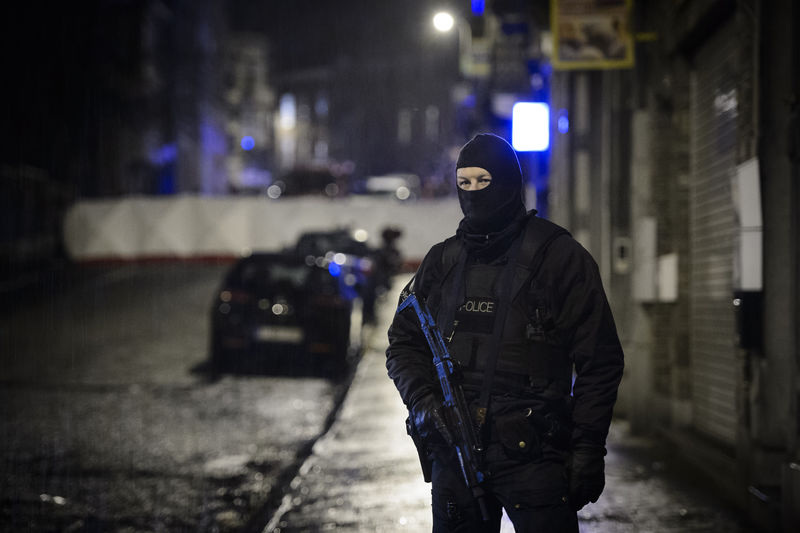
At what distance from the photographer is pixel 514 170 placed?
10.8 feet

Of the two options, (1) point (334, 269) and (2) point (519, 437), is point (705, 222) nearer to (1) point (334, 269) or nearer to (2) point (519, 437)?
(2) point (519, 437)

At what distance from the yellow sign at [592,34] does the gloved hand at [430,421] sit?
6.22 metres

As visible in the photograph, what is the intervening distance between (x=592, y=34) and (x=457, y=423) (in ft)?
21.8

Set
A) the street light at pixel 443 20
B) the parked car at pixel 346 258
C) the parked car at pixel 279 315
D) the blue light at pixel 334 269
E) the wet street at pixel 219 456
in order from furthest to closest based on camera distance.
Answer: the street light at pixel 443 20
the parked car at pixel 346 258
the blue light at pixel 334 269
the parked car at pixel 279 315
the wet street at pixel 219 456

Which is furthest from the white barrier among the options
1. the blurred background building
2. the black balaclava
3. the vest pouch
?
the vest pouch

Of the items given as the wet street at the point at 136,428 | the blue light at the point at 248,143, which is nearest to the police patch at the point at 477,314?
the wet street at the point at 136,428

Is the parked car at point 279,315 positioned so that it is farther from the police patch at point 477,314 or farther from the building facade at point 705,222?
the police patch at point 477,314

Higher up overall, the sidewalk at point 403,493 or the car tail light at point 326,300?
the car tail light at point 326,300

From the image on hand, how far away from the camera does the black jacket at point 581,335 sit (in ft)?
9.90

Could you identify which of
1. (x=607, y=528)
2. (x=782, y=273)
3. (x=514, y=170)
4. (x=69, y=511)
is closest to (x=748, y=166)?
(x=782, y=273)

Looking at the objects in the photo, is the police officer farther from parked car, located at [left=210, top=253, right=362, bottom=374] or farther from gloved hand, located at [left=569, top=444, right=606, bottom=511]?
parked car, located at [left=210, top=253, right=362, bottom=374]

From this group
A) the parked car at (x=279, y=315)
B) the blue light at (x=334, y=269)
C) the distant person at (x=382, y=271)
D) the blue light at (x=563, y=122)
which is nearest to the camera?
the blue light at (x=563, y=122)

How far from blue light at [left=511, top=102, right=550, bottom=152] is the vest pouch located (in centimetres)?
981

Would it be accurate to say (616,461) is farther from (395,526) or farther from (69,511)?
(69,511)
